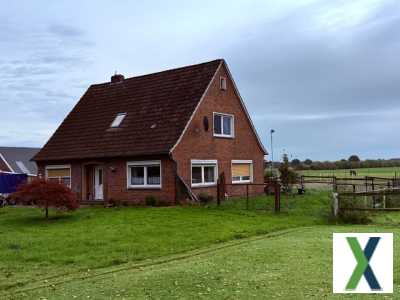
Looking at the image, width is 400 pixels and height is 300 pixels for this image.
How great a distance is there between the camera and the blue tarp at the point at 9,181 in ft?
113

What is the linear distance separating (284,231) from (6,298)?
10.5m

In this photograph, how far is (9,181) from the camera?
34.8 metres

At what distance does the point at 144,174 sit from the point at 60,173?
6929 millimetres

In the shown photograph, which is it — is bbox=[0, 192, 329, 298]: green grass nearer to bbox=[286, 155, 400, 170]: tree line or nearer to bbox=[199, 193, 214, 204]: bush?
bbox=[199, 193, 214, 204]: bush

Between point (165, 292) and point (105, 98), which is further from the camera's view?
point (105, 98)

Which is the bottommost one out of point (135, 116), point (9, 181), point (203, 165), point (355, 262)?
point (355, 262)

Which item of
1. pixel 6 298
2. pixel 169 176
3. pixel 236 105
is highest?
pixel 236 105

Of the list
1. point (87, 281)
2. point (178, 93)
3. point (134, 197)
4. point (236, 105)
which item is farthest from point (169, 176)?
point (87, 281)

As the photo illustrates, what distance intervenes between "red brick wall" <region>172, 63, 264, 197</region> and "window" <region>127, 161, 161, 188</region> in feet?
4.37

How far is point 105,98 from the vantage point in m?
33.9

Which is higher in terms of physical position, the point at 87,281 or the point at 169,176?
the point at 169,176

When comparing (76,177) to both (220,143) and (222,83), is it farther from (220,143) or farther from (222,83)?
(222,83)

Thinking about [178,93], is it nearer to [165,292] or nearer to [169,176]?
[169,176]

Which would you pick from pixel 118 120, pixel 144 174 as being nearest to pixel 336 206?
pixel 144 174
